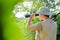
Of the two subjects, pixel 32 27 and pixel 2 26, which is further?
pixel 32 27

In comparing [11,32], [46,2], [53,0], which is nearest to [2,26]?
[11,32]

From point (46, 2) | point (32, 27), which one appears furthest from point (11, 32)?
point (46, 2)

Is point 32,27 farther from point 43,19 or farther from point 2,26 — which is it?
point 2,26

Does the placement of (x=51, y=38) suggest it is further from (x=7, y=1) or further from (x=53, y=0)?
(x=53, y=0)

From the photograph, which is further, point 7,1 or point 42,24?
point 42,24

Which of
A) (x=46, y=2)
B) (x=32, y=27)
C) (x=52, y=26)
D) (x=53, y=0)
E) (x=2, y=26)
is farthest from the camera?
(x=53, y=0)

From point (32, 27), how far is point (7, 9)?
124cm

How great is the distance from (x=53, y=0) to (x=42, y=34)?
8.82 ft

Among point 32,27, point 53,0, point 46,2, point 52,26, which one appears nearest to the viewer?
point 32,27

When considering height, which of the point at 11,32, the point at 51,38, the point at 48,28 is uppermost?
the point at 11,32

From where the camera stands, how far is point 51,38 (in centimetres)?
173

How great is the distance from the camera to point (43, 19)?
1683mm

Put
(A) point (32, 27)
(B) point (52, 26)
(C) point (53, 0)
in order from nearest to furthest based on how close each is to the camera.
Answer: (A) point (32, 27) < (B) point (52, 26) < (C) point (53, 0)

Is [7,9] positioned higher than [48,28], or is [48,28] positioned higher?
[7,9]
